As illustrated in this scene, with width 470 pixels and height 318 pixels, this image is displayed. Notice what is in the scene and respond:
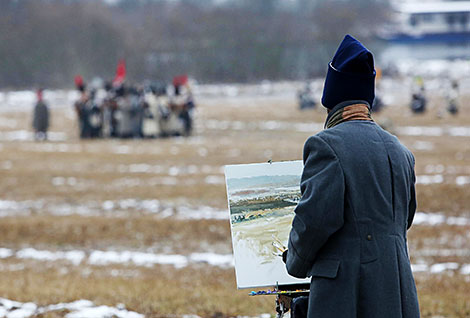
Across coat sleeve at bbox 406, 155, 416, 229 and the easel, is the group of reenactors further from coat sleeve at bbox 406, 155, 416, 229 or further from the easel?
coat sleeve at bbox 406, 155, 416, 229

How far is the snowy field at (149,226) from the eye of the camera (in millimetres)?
6848

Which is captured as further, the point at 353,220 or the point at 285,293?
the point at 285,293

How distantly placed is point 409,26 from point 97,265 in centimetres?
8699

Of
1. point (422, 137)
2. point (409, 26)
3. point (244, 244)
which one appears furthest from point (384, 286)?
point (409, 26)

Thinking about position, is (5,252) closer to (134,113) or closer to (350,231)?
(350,231)

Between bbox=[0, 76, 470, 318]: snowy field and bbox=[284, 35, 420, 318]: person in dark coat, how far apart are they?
10.3 ft

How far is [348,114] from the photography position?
336 centimetres

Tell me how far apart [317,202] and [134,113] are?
24891 mm

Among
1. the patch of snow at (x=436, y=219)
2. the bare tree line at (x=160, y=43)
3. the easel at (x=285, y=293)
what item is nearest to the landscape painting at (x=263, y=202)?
the easel at (x=285, y=293)

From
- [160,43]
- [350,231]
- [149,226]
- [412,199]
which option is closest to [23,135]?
[149,226]

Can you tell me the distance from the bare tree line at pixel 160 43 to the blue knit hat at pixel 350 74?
67.6 m

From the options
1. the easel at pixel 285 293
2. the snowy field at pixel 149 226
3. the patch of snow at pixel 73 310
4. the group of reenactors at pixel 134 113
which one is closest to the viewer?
the easel at pixel 285 293

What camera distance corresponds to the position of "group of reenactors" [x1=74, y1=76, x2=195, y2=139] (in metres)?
27.7

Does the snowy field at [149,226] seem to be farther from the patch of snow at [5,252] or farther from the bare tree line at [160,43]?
the bare tree line at [160,43]
